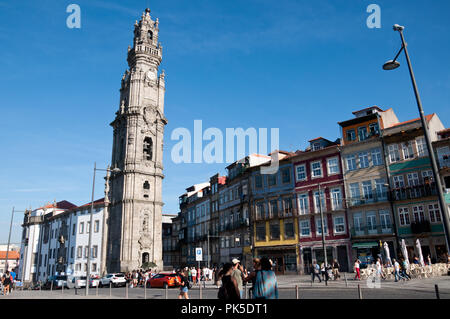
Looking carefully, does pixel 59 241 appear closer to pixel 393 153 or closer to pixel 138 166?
pixel 138 166

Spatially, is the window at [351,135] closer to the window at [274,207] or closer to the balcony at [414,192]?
the balcony at [414,192]

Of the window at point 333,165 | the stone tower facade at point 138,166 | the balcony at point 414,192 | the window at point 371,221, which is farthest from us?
the stone tower facade at point 138,166

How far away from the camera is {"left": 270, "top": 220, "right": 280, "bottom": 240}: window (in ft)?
132

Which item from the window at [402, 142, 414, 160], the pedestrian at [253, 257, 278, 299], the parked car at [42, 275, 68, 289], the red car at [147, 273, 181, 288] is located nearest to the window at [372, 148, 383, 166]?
the window at [402, 142, 414, 160]

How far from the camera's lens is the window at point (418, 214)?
101 feet

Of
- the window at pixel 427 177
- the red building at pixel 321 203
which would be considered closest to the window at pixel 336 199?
the red building at pixel 321 203

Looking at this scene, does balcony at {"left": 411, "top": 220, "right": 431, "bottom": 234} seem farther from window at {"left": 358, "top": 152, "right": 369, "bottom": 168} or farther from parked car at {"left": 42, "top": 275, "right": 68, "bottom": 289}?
parked car at {"left": 42, "top": 275, "right": 68, "bottom": 289}

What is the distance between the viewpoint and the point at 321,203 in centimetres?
3694

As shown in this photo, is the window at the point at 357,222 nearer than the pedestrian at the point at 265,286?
No

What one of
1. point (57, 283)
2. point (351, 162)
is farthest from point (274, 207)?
point (57, 283)

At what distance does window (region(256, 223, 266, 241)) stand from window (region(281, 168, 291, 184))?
19.2ft

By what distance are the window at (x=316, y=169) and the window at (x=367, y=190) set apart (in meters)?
4.87

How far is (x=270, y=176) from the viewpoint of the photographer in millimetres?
42250
